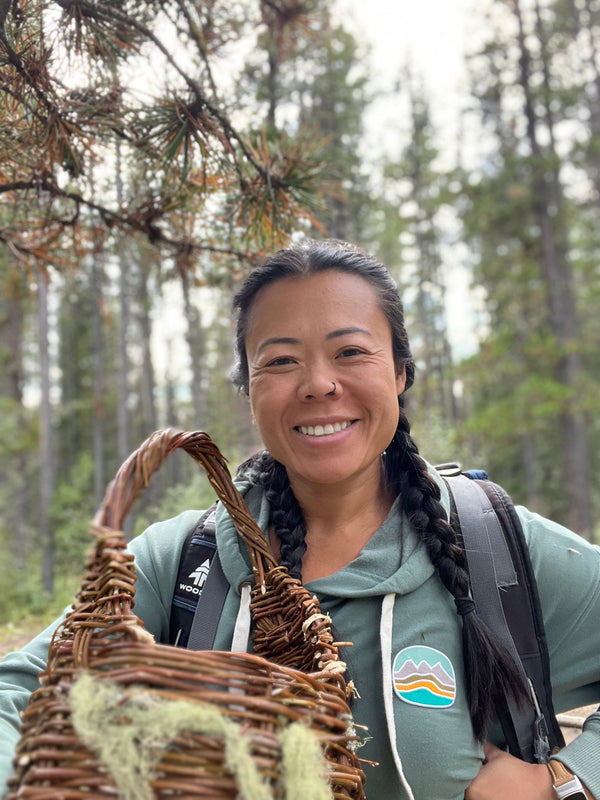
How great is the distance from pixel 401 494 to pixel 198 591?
2.07ft

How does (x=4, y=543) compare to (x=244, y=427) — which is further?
(x=4, y=543)

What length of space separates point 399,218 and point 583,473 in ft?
30.0

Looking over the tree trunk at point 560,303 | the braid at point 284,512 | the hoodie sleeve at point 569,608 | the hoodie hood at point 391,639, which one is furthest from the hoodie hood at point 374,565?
the tree trunk at point 560,303

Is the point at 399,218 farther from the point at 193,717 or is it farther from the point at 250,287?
the point at 193,717

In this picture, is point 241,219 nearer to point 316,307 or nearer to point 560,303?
point 316,307

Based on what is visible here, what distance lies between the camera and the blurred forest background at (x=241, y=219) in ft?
6.49

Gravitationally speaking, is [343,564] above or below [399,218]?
below

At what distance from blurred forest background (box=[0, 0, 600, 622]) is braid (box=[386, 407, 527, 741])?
3.69ft

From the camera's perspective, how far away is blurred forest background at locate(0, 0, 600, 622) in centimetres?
198

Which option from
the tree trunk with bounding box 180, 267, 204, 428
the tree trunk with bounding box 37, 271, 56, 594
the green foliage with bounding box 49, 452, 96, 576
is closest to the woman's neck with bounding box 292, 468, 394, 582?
the tree trunk with bounding box 180, 267, 204, 428

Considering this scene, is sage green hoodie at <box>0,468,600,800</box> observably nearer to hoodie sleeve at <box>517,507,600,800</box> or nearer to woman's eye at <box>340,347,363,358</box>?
hoodie sleeve at <box>517,507,600,800</box>

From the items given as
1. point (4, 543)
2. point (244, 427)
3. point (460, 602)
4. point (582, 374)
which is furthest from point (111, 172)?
point (4, 543)

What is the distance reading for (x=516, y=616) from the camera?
159 centimetres

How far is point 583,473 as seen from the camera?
38.2 ft
